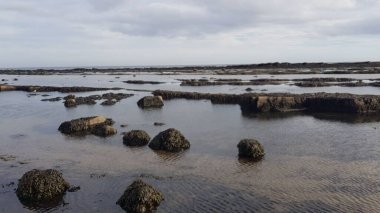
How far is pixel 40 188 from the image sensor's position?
19.7 metres

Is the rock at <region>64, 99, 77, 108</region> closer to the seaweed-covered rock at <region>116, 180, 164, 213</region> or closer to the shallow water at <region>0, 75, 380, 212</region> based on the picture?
the shallow water at <region>0, 75, 380, 212</region>

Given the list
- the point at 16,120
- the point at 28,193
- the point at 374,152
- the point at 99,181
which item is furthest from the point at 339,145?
the point at 16,120

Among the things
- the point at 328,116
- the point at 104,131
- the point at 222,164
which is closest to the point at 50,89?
the point at 104,131

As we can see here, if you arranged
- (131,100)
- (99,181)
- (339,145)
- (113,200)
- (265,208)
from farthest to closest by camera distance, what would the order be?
(131,100)
(339,145)
(99,181)
(113,200)
(265,208)

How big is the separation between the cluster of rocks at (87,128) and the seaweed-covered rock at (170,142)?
6.07 m

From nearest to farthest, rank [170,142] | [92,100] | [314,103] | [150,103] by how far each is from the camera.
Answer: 1. [170,142]
2. [314,103]
3. [150,103]
4. [92,100]

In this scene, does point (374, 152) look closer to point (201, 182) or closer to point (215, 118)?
point (201, 182)

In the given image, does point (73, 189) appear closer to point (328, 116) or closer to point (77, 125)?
point (77, 125)

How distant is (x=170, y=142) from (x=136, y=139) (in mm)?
2964

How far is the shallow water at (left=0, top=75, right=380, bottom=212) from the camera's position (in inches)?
729

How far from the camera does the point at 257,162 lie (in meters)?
24.9

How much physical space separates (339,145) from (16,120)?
29.9 metres

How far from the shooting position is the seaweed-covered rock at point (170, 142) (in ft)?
91.8

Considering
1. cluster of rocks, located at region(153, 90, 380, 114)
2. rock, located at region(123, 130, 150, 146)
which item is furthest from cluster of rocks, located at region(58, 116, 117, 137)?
cluster of rocks, located at region(153, 90, 380, 114)
